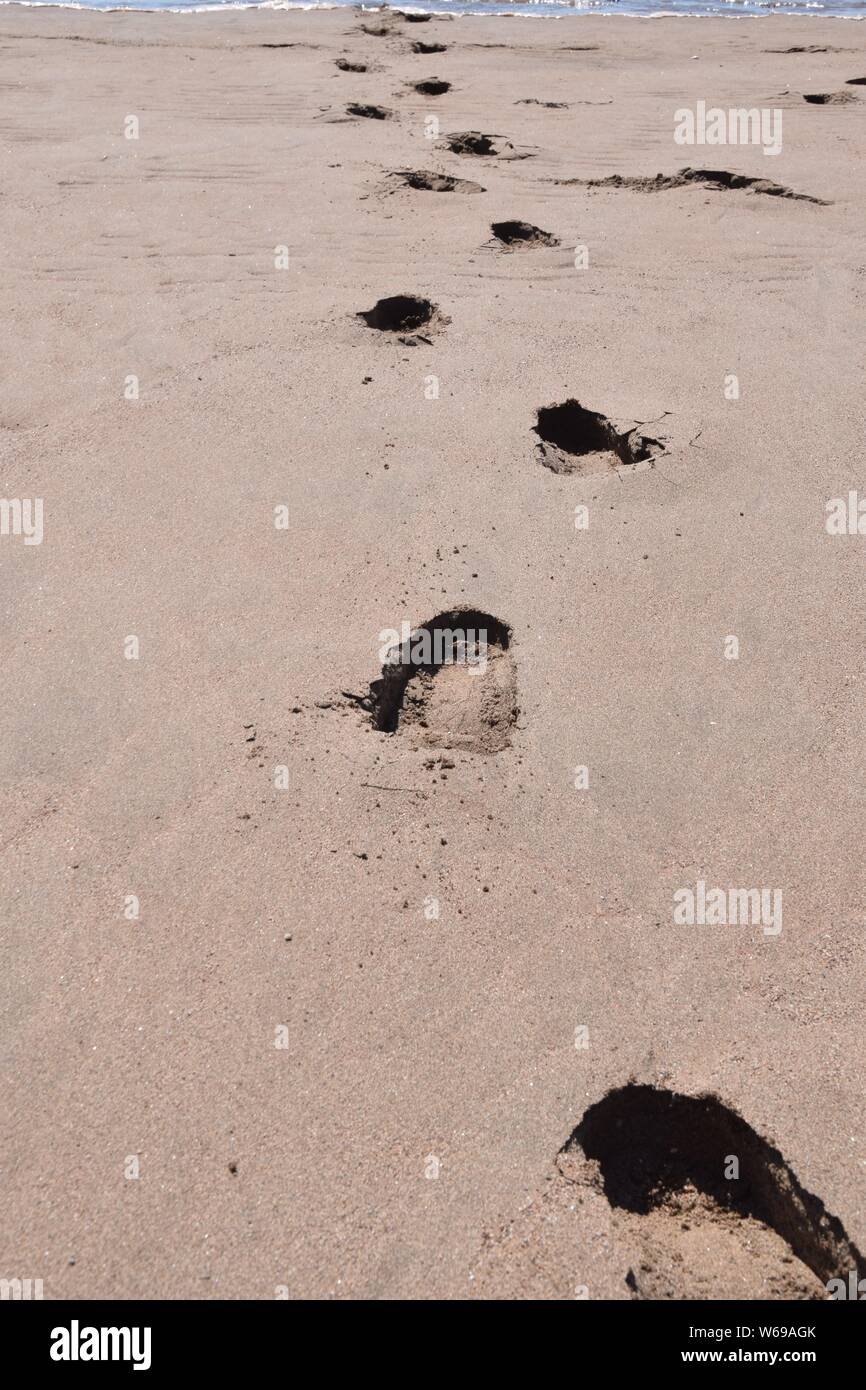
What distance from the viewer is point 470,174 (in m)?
6.68

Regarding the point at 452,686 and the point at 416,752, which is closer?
the point at 416,752

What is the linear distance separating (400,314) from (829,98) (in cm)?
552

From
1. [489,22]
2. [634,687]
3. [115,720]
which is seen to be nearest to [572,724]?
[634,687]

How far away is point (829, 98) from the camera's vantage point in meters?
8.14

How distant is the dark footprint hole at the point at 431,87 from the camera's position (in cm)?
820

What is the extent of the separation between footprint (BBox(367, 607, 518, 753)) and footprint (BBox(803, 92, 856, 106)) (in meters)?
7.29

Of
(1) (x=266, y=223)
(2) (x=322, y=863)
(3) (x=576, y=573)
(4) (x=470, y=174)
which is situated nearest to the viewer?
(2) (x=322, y=863)

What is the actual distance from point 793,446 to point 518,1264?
11.6 ft

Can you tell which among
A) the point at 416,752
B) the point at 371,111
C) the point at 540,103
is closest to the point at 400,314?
the point at 416,752

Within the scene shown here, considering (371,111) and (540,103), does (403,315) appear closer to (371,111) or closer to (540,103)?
(371,111)

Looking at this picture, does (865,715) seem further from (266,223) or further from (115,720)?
(266,223)

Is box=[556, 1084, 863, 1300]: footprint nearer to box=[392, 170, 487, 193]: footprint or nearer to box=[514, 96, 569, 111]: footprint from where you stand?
box=[392, 170, 487, 193]: footprint

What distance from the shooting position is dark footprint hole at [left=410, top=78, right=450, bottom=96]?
323 inches

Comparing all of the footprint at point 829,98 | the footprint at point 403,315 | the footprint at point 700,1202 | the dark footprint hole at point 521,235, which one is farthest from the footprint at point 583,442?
the footprint at point 829,98
